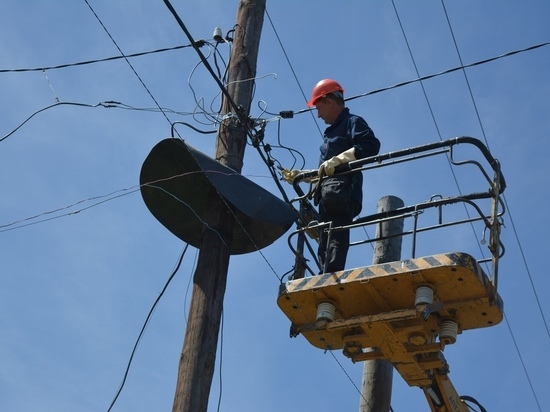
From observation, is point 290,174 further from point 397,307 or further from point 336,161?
point 397,307

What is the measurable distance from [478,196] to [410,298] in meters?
1.02

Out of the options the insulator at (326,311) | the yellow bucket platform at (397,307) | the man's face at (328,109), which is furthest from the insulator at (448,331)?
the man's face at (328,109)

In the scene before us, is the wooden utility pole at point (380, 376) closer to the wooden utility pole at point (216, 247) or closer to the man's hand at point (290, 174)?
the man's hand at point (290, 174)

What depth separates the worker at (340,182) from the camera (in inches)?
367

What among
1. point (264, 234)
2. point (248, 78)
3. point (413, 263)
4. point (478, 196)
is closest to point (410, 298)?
point (413, 263)

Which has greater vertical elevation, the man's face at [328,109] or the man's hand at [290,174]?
the man's face at [328,109]

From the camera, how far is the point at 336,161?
9.34 meters

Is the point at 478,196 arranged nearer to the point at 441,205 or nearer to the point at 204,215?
the point at 441,205

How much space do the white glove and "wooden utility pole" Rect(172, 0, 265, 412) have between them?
0.75 metres

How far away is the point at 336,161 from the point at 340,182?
7.4 inches

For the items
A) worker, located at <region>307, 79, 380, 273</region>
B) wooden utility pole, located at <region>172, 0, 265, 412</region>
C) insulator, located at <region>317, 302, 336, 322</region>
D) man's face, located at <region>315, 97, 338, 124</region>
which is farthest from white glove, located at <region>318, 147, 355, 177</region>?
insulator, located at <region>317, 302, 336, 322</region>

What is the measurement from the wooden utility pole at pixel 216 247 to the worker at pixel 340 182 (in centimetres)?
77

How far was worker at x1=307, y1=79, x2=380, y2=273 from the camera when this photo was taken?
9320 millimetres

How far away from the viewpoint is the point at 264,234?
31.8 ft
